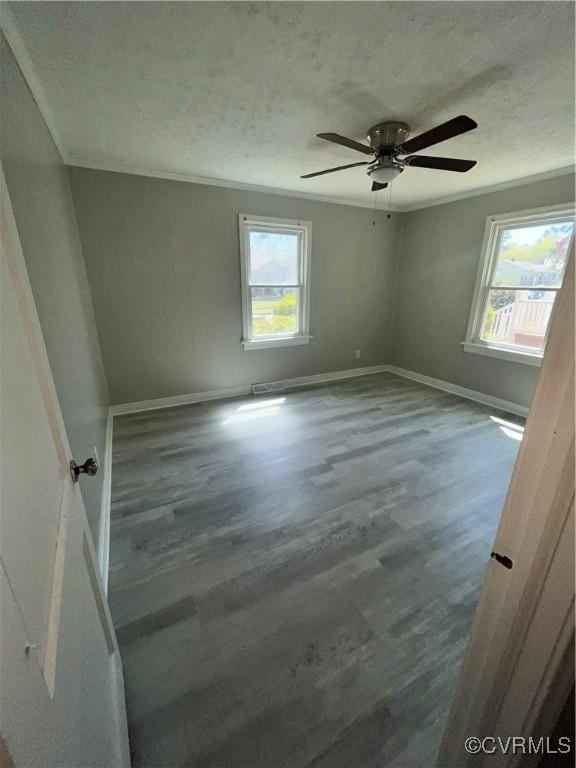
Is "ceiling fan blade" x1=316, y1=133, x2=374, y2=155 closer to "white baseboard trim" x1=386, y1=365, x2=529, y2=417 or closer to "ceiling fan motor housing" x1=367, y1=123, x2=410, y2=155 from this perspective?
"ceiling fan motor housing" x1=367, y1=123, x2=410, y2=155

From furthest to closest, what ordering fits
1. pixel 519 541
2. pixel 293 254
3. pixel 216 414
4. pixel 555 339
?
pixel 293 254, pixel 216 414, pixel 519 541, pixel 555 339

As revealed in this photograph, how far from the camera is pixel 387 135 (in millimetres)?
2107

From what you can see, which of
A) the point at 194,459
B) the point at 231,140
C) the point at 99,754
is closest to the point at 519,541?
the point at 99,754

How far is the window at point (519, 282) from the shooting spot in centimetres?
308

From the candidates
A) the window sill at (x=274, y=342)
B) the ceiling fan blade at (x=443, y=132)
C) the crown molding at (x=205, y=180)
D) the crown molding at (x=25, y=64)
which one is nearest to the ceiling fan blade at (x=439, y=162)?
the ceiling fan blade at (x=443, y=132)

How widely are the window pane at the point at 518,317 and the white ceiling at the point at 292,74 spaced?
4.15 ft

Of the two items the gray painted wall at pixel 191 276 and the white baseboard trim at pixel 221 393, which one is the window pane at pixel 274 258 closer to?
the gray painted wall at pixel 191 276

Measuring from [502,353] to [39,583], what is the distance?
4.30 m

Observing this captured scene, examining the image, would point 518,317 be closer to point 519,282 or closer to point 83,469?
point 519,282

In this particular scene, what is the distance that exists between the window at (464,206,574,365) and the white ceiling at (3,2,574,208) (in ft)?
2.26

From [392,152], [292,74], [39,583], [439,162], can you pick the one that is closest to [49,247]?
[292,74]

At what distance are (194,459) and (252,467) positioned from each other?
52 cm

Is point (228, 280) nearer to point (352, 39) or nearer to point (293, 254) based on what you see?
point (293, 254)

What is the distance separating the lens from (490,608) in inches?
28.0
